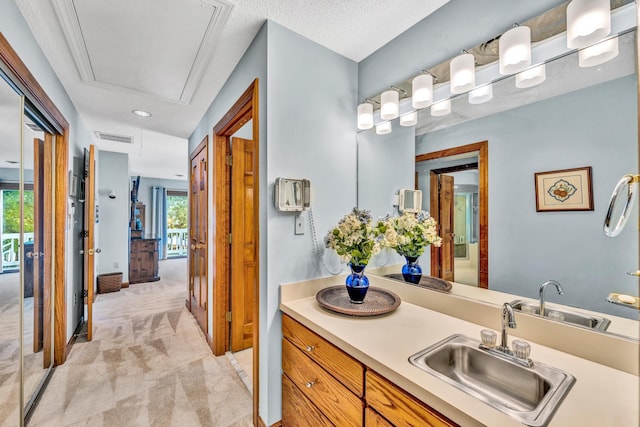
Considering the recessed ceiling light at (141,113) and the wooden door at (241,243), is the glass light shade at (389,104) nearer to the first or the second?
the wooden door at (241,243)

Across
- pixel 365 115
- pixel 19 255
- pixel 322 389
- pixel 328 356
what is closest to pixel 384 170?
pixel 365 115

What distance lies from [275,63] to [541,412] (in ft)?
5.89

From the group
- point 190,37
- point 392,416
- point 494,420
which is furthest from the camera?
point 190,37

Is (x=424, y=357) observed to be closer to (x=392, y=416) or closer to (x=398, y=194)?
(x=392, y=416)

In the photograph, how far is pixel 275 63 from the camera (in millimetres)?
1524

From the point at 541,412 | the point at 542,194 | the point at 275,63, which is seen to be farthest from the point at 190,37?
the point at 541,412

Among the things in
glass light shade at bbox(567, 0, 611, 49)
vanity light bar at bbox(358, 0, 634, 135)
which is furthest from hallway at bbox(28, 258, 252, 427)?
glass light shade at bbox(567, 0, 611, 49)

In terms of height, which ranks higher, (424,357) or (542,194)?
(542,194)

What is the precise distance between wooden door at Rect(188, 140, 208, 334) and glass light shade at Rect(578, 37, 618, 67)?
2.75 meters

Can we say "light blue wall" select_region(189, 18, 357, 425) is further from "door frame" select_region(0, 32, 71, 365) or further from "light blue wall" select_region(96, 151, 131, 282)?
"light blue wall" select_region(96, 151, 131, 282)

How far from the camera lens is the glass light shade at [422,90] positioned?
4.73 ft

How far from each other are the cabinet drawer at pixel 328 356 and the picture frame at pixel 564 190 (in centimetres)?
99

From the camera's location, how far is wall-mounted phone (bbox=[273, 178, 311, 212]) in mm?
1479

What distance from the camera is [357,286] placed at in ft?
4.63
